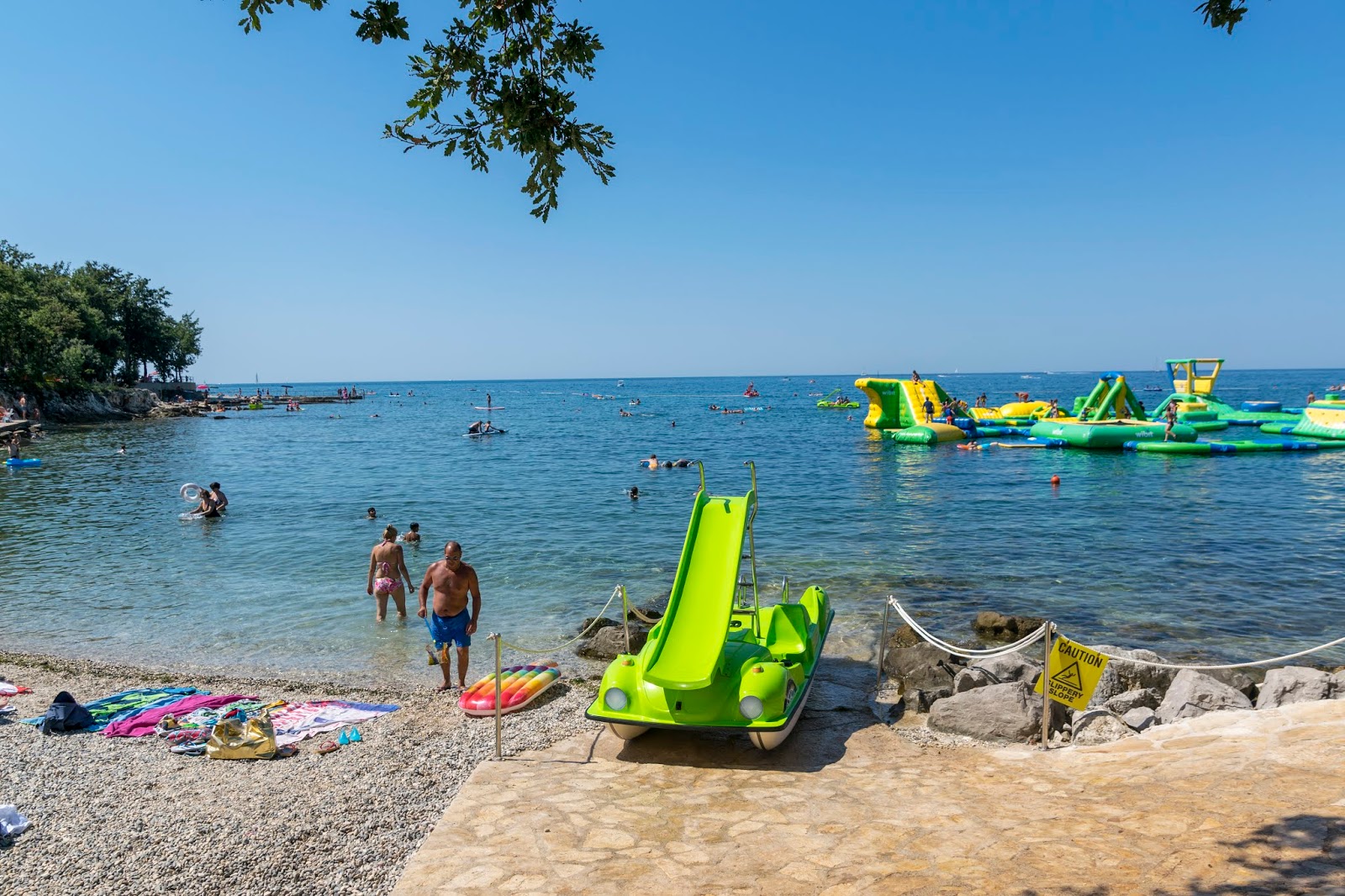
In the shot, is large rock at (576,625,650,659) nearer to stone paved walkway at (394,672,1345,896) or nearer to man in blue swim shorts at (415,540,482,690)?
man in blue swim shorts at (415,540,482,690)

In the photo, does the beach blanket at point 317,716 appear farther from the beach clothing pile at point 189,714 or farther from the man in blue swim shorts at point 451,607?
the man in blue swim shorts at point 451,607

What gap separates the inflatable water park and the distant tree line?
56.3m

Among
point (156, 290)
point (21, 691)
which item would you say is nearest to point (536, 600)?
point (21, 691)

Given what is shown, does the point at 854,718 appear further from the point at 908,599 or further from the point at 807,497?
the point at 807,497

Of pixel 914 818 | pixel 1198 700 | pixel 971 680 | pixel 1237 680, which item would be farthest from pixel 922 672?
pixel 914 818

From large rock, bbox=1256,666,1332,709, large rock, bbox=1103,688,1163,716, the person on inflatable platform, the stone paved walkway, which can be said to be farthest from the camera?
the person on inflatable platform

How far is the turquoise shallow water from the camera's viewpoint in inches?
545

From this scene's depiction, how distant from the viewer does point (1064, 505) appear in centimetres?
2642

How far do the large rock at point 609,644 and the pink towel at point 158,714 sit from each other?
4707 millimetres

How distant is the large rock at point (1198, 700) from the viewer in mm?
8977

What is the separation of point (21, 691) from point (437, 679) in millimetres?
5195

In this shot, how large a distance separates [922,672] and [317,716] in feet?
24.9

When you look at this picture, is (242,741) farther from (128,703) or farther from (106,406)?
(106,406)

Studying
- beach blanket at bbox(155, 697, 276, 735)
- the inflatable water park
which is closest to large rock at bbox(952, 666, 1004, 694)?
beach blanket at bbox(155, 697, 276, 735)
